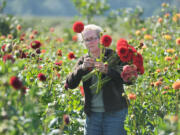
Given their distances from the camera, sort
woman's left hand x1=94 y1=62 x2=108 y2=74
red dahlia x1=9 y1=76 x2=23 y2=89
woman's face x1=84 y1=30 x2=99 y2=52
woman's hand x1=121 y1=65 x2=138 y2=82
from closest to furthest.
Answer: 1. red dahlia x1=9 y1=76 x2=23 y2=89
2. woman's hand x1=121 y1=65 x2=138 y2=82
3. woman's left hand x1=94 y1=62 x2=108 y2=74
4. woman's face x1=84 y1=30 x2=99 y2=52

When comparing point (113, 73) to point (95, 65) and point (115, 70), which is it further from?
point (95, 65)

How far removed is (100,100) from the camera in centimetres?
266

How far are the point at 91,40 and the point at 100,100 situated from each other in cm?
54

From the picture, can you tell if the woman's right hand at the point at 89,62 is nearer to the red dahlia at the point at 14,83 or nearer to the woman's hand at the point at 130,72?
the woman's hand at the point at 130,72

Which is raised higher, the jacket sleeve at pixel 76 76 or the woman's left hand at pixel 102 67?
the woman's left hand at pixel 102 67

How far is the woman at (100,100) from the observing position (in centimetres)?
259

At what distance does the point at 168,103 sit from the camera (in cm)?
319

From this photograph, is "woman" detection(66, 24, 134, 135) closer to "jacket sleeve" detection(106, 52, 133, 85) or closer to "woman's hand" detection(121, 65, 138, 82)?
"jacket sleeve" detection(106, 52, 133, 85)

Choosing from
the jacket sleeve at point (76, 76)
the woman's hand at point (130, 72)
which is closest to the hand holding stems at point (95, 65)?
the jacket sleeve at point (76, 76)

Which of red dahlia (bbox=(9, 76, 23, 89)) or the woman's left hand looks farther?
the woman's left hand

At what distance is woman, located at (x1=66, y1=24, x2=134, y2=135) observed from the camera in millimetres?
2592

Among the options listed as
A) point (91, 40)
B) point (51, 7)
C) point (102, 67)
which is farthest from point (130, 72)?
point (51, 7)

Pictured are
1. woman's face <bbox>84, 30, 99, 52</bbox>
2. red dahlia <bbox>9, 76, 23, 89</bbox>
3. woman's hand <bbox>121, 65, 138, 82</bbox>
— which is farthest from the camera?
woman's face <bbox>84, 30, 99, 52</bbox>

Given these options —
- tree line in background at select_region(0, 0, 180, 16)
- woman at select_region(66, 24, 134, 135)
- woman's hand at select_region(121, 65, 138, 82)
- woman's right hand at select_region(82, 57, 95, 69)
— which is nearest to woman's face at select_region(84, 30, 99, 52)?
woman at select_region(66, 24, 134, 135)
